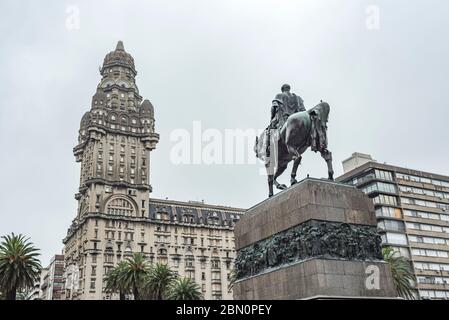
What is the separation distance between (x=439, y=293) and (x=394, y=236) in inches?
444

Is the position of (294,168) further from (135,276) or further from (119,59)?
(119,59)

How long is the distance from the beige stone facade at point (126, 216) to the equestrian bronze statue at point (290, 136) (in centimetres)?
7375

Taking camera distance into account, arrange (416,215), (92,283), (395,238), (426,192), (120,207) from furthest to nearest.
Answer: (120,207)
(92,283)
(426,192)
(416,215)
(395,238)

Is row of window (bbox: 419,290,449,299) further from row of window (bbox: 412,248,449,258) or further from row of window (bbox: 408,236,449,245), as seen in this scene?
row of window (bbox: 408,236,449,245)

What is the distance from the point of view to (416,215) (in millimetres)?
78250

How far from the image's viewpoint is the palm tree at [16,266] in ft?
163

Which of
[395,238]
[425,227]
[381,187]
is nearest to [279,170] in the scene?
[395,238]

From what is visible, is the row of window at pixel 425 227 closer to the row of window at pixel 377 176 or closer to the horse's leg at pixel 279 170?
the row of window at pixel 377 176

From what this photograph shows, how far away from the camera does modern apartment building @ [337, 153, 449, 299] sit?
73.6 metres

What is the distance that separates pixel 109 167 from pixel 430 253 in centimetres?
6412

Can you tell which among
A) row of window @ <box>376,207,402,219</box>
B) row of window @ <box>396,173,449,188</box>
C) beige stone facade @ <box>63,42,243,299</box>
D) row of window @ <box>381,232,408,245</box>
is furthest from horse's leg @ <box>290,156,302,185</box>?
beige stone facade @ <box>63,42,243,299</box>

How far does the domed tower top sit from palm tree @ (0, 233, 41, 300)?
67.3m

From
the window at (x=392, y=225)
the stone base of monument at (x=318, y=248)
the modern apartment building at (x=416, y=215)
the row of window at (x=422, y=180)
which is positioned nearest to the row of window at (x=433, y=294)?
the modern apartment building at (x=416, y=215)
